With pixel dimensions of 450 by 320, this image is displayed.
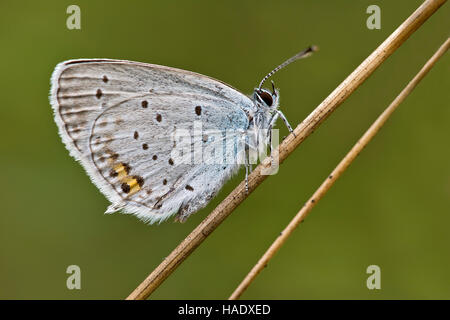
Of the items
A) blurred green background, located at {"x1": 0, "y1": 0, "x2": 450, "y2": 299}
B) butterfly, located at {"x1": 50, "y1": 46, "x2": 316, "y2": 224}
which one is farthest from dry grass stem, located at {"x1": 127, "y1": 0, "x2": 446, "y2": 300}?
blurred green background, located at {"x1": 0, "y1": 0, "x2": 450, "y2": 299}

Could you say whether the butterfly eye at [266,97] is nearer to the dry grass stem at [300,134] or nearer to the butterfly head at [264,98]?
the butterfly head at [264,98]

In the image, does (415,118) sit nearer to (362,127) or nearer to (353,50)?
(362,127)

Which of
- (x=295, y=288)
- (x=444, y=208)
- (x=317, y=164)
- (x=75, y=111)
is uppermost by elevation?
(x=75, y=111)

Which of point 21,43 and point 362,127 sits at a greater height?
point 21,43

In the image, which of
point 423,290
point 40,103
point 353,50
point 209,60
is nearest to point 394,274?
point 423,290

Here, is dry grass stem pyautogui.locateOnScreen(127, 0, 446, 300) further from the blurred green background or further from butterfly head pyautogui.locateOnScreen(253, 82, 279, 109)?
the blurred green background

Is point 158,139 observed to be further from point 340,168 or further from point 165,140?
point 340,168
